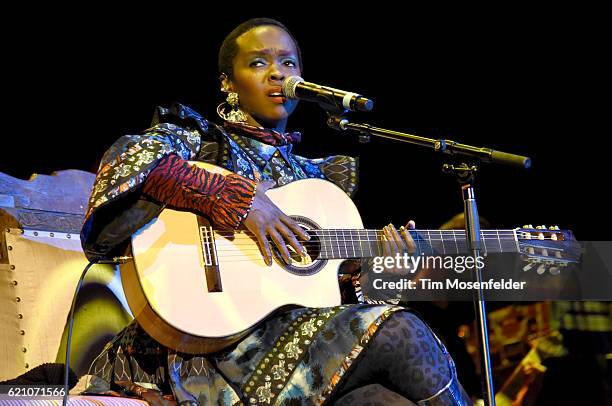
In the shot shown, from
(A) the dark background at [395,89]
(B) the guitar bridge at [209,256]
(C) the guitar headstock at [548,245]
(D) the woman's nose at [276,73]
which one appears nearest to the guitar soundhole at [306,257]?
(B) the guitar bridge at [209,256]

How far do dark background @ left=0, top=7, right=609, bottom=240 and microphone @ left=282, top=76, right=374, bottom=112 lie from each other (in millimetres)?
1506

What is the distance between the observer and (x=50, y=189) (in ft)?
9.49

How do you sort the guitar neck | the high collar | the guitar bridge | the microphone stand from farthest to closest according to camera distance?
the high collar, the guitar neck, the guitar bridge, the microphone stand

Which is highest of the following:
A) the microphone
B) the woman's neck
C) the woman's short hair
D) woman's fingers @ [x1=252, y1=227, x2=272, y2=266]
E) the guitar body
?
the woman's short hair

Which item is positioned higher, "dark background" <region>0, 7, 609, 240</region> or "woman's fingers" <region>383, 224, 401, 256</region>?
"dark background" <region>0, 7, 609, 240</region>

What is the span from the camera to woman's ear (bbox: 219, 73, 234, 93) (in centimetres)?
281

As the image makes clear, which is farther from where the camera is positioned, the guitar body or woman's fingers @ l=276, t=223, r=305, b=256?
woman's fingers @ l=276, t=223, r=305, b=256

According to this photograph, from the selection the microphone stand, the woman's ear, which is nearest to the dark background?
the woman's ear

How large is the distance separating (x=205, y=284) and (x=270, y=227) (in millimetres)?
258

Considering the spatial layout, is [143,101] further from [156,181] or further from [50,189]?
[156,181]

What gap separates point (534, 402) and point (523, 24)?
1.90 meters

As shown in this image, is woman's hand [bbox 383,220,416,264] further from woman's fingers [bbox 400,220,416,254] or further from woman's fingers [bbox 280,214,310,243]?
woman's fingers [bbox 280,214,310,243]

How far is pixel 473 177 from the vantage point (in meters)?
2.04

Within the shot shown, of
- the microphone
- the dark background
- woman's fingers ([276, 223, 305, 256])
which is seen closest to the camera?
the microphone
